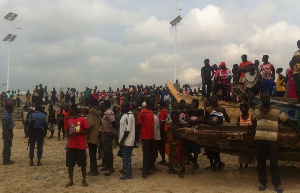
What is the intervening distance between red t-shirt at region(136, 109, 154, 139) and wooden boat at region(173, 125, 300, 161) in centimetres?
62

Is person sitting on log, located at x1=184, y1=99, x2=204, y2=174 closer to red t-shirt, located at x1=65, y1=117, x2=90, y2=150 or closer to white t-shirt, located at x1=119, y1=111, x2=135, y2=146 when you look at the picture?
white t-shirt, located at x1=119, y1=111, x2=135, y2=146

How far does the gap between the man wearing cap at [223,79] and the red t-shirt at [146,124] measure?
398 centimetres

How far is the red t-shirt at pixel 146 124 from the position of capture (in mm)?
7031

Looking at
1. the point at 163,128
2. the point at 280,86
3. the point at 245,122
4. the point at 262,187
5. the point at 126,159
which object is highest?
the point at 280,86

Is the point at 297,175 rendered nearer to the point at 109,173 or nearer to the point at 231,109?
the point at 231,109

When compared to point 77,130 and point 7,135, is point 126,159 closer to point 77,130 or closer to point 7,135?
point 77,130

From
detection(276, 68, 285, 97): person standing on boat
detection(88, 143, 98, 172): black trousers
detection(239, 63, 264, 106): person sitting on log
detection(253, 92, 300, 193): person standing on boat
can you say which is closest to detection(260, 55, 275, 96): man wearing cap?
detection(239, 63, 264, 106): person sitting on log

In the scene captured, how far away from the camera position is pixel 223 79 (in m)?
10.1

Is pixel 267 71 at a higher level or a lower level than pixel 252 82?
higher

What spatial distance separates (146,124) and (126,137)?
1.94 ft

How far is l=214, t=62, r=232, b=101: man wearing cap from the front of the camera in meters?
10.1

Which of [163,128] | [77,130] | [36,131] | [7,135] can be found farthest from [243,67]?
[7,135]

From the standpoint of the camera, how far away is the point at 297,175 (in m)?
6.92

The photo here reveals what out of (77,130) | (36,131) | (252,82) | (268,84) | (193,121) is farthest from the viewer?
(268,84)
